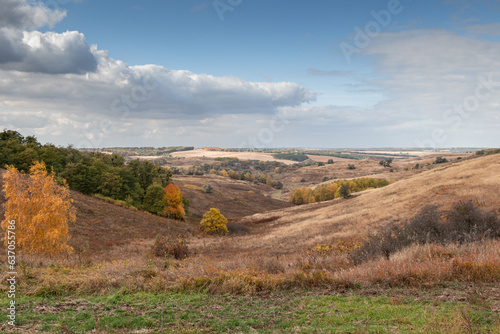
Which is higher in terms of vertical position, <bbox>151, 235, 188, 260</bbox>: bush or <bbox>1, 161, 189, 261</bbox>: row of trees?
<bbox>1, 161, 189, 261</bbox>: row of trees

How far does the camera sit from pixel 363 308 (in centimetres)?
816

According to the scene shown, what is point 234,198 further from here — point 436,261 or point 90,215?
point 436,261

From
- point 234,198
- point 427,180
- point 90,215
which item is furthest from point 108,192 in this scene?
point 427,180

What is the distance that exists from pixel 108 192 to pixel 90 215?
1841 centimetres

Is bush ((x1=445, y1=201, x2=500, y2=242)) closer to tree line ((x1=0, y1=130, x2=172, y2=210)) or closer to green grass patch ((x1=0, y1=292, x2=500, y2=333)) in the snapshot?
green grass patch ((x1=0, y1=292, x2=500, y2=333))

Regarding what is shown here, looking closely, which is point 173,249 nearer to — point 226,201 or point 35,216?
point 35,216

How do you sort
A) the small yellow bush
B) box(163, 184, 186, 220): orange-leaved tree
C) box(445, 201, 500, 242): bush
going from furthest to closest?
box(163, 184, 186, 220): orange-leaved tree, the small yellow bush, box(445, 201, 500, 242): bush

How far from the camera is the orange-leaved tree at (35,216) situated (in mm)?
20984

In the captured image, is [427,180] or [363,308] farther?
[427,180]

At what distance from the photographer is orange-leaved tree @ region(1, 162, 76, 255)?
21.0 meters

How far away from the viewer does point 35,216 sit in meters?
21.1

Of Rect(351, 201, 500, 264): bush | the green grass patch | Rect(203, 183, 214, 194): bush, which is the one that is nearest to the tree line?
Rect(203, 183, 214, 194): bush

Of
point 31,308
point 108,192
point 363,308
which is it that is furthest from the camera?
point 108,192

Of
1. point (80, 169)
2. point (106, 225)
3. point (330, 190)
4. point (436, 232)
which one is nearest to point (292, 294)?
point (436, 232)
